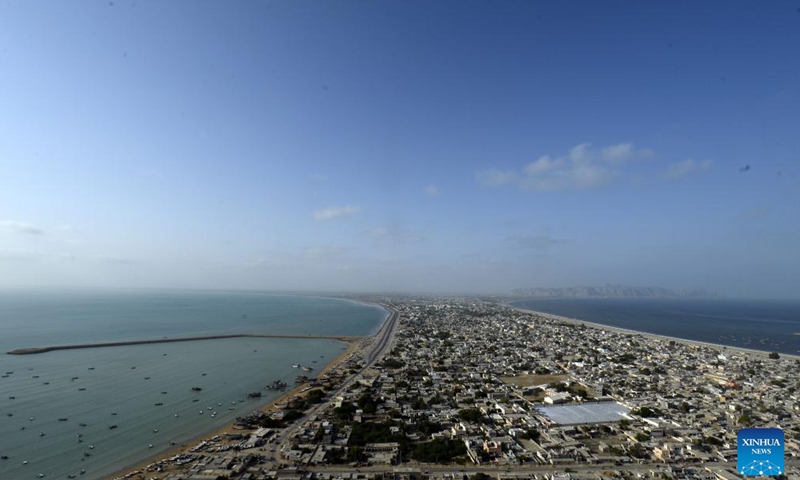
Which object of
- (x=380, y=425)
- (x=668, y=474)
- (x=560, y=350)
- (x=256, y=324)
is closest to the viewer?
(x=668, y=474)

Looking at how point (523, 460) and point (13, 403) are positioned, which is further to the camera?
point (13, 403)

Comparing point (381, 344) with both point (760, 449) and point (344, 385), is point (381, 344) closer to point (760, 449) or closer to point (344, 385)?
point (344, 385)

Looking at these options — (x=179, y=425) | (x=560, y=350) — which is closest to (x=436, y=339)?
(x=560, y=350)

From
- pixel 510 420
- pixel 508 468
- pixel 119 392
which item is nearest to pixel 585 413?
pixel 510 420

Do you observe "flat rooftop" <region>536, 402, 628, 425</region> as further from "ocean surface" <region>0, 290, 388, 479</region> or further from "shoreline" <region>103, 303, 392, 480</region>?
"ocean surface" <region>0, 290, 388, 479</region>

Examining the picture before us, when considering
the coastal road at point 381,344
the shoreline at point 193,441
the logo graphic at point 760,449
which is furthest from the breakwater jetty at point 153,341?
the logo graphic at point 760,449

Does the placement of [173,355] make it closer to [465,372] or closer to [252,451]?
[252,451]

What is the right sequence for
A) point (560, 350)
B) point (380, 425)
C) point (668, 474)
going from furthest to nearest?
point (560, 350) → point (380, 425) → point (668, 474)
